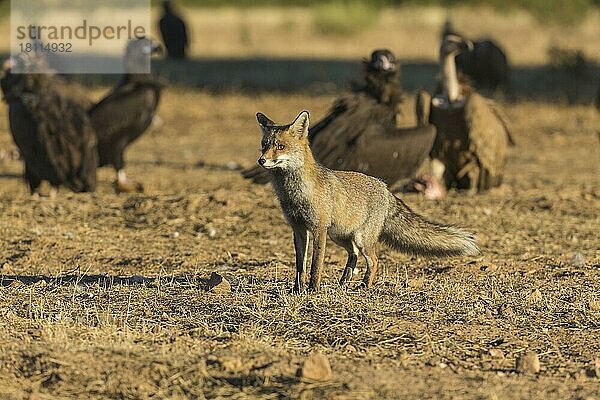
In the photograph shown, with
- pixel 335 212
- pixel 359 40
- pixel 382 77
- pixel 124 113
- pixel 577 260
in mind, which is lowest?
pixel 577 260

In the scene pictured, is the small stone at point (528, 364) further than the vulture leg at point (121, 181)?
No

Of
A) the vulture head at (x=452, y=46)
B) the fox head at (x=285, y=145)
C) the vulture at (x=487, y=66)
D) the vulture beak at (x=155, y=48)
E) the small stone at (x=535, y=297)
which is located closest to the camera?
the fox head at (x=285, y=145)

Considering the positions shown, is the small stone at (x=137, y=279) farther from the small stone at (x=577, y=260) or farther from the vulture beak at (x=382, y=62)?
the vulture beak at (x=382, y=62)

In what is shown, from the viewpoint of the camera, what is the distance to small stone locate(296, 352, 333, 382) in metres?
5.16

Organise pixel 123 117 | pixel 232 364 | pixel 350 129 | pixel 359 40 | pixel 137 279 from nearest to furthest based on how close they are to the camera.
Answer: pixel 232 364 → pixel 137 279 → pixel 350 129 → pixel 123 117 → pixel 359 40

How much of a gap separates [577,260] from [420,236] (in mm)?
1522

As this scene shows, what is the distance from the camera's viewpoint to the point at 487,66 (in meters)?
23.5

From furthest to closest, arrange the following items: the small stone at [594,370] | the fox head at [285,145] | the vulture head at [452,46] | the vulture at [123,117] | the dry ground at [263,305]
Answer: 1. the vulture at [123,117]
2. the vulture head at [452,46]
3. the fox head at [285,145]
4. the small stone at [594,370]
5. the dry ground at [263,305]

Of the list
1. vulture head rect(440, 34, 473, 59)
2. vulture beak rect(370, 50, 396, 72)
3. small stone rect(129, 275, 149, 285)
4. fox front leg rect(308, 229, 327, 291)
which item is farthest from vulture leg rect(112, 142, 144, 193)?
fox front leg rect(308, 229, 327, 291)

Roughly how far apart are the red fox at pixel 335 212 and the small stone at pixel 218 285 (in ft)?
1.32

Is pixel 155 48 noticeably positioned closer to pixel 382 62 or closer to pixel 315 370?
pixel 382 62

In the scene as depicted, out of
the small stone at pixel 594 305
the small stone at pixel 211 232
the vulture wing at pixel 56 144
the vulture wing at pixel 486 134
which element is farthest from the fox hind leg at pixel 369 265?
the vulture wing at pixel 56 144

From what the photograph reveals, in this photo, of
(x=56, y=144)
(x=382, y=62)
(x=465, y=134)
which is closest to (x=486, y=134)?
(x=465, y=134)

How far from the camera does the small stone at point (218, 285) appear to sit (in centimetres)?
686
